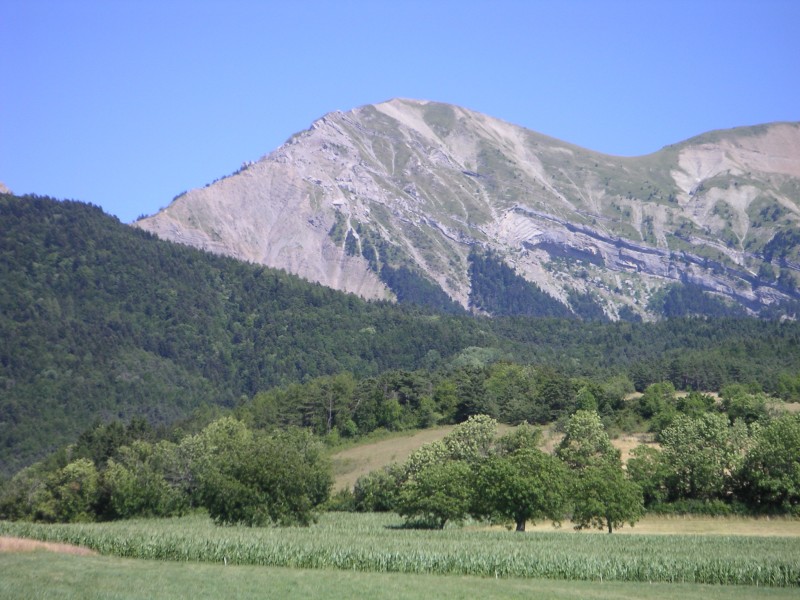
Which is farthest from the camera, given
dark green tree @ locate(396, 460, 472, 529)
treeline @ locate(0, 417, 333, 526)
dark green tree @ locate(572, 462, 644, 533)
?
treeline @ locate(0, 417, 333, 526)

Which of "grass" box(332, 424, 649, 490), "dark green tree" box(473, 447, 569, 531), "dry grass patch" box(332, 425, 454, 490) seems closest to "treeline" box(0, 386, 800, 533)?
"dark green tree" box(473, 447, 569, 531)

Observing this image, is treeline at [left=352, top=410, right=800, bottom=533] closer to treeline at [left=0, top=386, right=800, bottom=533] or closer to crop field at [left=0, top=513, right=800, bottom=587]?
treeline at [left=0, top=386, right=800, bottom=533]

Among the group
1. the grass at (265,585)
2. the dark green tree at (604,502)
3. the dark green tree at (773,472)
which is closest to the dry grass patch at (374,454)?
the dark green tree at (604,502)

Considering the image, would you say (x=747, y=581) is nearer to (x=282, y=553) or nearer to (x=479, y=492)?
(x=282, y=553)

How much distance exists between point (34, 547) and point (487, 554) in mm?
28242

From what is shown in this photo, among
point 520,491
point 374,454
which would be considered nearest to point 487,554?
point 520,491

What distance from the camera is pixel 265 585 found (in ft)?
166

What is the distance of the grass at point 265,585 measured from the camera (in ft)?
156

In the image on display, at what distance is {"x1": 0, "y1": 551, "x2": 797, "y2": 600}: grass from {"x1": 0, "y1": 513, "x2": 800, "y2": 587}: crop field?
6.91ft

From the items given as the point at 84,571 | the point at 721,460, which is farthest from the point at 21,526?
the point at 721,460

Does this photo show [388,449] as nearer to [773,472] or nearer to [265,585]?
[773,472]

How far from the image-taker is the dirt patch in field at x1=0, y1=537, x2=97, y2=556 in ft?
199

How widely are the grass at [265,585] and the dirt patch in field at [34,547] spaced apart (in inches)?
125

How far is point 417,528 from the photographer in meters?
89.8
